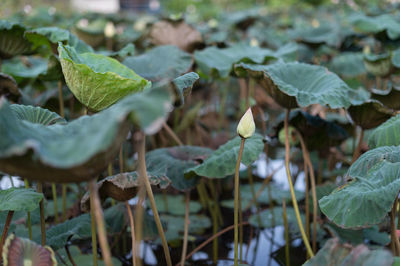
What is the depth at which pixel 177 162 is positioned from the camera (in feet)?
4.25

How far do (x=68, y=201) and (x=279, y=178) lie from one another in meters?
1.07

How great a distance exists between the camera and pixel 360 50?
2539 mm

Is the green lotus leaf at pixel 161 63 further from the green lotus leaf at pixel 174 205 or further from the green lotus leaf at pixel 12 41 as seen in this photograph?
the green lotus leaf at pixel 174 205

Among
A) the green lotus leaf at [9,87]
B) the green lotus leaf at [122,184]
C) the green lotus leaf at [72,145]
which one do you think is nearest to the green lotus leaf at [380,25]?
the green lotus leaf at [122,184]

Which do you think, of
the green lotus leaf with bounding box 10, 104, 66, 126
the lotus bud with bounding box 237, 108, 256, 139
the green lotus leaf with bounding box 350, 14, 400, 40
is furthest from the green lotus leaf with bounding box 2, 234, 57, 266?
the green lotus leaf with bounding box 350, 14, 400, 40

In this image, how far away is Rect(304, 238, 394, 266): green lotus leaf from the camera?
2.15 feet

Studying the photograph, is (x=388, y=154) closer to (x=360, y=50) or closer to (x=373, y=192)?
(x=373, y=192)

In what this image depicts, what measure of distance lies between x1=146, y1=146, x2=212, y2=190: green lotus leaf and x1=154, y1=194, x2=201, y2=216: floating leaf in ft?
1.57

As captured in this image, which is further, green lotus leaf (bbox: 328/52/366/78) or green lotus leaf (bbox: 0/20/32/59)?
green lotus leaf (bbox: 328/52/366/78)

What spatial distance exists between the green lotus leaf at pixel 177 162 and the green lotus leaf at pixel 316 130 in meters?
0.31

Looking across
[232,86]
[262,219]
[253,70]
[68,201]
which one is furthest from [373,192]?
[232,86]

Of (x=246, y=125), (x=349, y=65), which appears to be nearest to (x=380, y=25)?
(x=349, y=65)

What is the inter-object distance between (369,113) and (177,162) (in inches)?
23.3

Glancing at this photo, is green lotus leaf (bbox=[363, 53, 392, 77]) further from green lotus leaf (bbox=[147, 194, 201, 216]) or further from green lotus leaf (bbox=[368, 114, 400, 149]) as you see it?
green lotus leaf (bbox=[147, 194, 201, 216])
